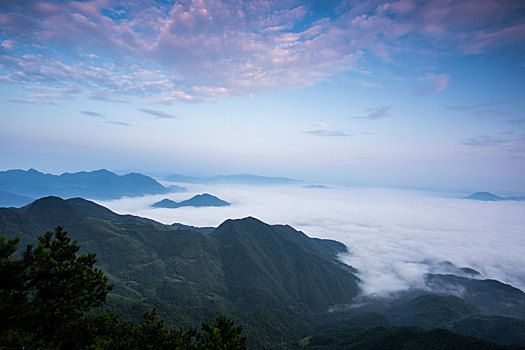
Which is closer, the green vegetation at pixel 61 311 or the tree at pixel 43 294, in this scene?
the tree at pixel 43 294

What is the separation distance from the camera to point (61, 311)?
17828 millimetres

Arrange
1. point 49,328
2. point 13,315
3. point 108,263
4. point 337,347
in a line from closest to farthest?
point 13,315
point 49,328
point 337,347
point 108,263

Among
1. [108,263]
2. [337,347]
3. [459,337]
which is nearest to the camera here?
[459,337]

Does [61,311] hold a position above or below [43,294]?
below

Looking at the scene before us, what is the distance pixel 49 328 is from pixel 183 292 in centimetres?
17370

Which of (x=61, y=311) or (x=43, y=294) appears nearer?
(x=61, y=311)

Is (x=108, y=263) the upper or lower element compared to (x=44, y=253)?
lower

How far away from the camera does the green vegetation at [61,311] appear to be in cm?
1692

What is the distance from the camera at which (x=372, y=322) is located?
192500 millimetres

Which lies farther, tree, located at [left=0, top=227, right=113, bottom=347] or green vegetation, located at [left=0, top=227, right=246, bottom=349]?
green vegetation, located at [left=0, top=227, right=246, bottom=349]

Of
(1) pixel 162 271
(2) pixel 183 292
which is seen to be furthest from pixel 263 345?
(1) pixel 162 271

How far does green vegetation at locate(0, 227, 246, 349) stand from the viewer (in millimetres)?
16922

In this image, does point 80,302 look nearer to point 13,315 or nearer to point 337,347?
point 13,315

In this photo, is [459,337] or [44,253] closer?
[44,253]
